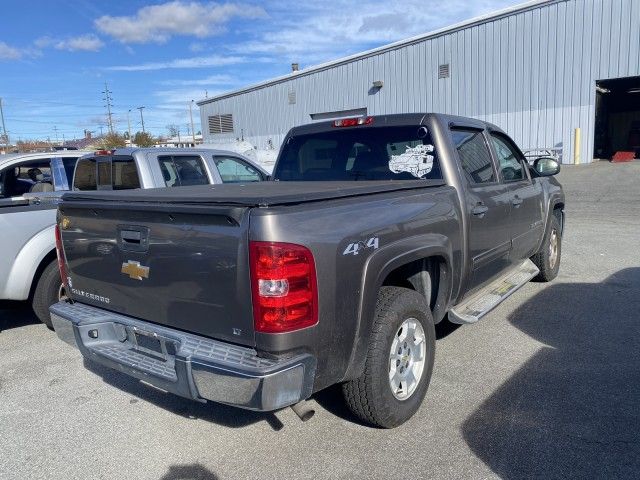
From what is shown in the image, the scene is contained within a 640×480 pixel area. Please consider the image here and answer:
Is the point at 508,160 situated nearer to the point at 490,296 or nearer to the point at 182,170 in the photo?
the point at 490,296

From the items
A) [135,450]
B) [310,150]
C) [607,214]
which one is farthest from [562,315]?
Result: [607,214]

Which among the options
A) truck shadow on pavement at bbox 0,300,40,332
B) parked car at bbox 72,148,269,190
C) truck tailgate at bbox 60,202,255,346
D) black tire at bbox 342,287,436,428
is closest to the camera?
truck tailgate at bbox 60,202,255,346

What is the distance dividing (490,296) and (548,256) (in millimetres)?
2153

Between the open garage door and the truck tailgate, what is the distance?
73.0ft

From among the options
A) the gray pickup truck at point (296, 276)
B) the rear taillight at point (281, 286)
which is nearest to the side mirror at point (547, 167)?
the gray pickup truck at point (296, 276)

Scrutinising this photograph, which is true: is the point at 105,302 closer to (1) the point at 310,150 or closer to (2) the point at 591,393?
(1) the point at 310,150

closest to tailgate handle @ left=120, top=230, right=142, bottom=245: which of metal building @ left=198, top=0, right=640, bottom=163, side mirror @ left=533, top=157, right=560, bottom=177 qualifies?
side mirror @ left=533, top=157, right=560, bottom=177

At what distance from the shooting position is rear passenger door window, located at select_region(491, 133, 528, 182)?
16.4ft

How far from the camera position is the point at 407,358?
11.0ft

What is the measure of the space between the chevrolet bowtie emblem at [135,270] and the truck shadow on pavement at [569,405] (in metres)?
Result: 2.14

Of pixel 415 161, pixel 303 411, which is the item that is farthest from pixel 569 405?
pixel 415 161

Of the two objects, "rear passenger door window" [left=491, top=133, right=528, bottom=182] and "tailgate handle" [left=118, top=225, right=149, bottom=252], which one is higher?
"rear passenger door window" [left=491, top=133, right=528, bottom=182]

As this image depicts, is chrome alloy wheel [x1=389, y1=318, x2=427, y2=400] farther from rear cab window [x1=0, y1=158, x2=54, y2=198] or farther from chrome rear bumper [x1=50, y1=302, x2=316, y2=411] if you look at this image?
rear cab window [x1=0, y1=158, x2=54, y2=198]

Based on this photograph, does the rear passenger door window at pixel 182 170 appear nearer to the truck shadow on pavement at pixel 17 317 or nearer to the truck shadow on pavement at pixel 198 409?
the truck shadow on pavement at pixel 17 317
